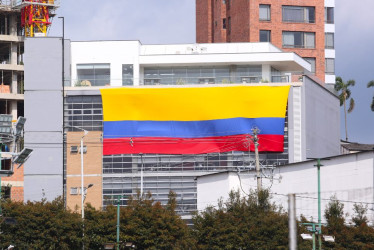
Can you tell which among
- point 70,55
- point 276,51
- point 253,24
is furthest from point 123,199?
point 253,24

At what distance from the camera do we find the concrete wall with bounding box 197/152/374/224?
5962cm

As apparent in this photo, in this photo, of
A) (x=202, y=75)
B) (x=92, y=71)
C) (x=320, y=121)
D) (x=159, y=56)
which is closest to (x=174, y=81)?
(x=202, y=75)

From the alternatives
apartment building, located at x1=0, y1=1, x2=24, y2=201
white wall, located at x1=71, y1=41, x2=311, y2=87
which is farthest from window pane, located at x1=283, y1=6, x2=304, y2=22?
apartment building, located at x1=0, y1=1, x2=24, y2=201

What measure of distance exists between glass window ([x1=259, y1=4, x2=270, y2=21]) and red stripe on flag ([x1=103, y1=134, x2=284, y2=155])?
33.2 meters

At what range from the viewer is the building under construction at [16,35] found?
4594 inches

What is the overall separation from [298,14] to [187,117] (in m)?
35.7

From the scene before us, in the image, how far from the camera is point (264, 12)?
13025 centimetres

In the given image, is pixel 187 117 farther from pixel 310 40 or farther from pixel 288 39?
pixel 310 40

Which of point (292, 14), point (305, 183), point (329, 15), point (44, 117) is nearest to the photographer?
point (305, 183)

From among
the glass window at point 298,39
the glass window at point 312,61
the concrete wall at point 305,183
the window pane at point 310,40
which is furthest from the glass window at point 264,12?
the concrete wall at point 305,183

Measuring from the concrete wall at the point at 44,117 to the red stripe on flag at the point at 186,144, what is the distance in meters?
6.51

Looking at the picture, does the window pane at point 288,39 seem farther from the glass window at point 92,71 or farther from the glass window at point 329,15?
the glass window at point 92,71

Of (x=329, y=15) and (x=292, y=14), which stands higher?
(x=329, y=15)

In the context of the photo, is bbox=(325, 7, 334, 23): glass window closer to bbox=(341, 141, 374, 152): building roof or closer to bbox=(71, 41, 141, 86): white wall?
bbox=(341, 141, 374, 152): building roof
